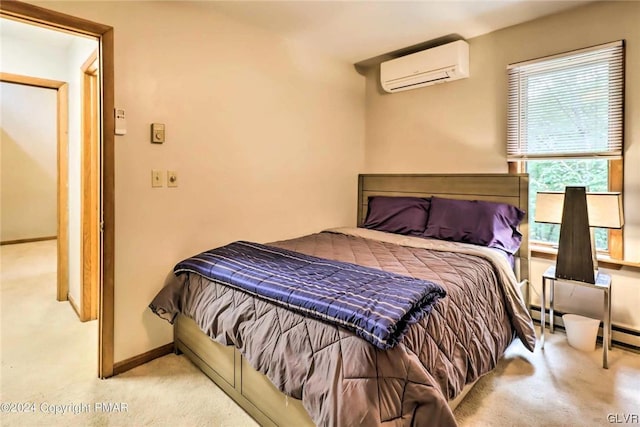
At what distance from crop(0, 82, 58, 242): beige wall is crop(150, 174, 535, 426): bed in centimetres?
536

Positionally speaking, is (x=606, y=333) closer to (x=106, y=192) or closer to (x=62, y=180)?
(x=106, y=192)

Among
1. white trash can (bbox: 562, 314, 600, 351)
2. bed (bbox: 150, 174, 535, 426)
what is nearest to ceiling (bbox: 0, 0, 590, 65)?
bed (bbox: 150, 174, 535, 426)

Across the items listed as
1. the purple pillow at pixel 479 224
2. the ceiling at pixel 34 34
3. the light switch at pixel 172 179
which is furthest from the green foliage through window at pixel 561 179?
the ceiling at pixel 34 34

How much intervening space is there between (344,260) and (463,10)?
1990mm

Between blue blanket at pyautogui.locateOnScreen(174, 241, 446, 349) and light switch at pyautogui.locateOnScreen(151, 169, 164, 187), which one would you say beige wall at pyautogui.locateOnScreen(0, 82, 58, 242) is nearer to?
light switch at pyautogui.locateOnScreen(151, 169, 164, 187)

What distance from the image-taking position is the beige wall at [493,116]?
7.54 feet

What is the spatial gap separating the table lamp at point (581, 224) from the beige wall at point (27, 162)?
6.81 m

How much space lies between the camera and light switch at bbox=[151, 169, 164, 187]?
219 cm

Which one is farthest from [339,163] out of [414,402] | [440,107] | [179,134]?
[414,402]

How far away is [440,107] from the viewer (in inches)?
126

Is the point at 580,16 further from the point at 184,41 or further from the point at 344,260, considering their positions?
the point at 184,41

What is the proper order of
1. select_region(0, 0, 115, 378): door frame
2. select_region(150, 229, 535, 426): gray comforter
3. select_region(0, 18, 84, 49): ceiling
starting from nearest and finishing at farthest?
1. select_region(150, 229, 535, 426): gray comforter
2. select_region(0, 0, 115, 378): door frame
3. select_region(0, 18, 84, 49): ceiling

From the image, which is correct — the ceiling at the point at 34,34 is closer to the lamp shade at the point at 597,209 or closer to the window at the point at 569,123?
the window at the point at 569,123

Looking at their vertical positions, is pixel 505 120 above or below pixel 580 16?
below
